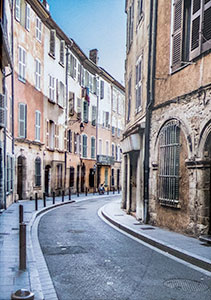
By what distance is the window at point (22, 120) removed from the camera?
63.6 ft

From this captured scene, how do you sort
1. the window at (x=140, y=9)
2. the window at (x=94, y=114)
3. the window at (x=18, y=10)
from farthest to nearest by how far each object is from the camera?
the window at (x=94, y=114)
the window at (x=18, y=10)
the window at (x=140, y=9)

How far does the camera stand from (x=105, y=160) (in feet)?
115

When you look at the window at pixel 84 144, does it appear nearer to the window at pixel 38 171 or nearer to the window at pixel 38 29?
the window at pixel 38 171

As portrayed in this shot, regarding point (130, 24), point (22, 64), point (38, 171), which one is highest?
point (130, 24)

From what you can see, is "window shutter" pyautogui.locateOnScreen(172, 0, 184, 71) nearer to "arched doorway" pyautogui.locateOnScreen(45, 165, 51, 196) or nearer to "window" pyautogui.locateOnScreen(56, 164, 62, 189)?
"arched doorway" pyautogui.locateOnScreen(45, 165, 51, 196)

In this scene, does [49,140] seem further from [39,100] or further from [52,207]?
[52,207]

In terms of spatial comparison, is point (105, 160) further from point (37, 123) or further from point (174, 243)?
point (174, 243)

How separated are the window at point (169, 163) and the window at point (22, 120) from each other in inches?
426

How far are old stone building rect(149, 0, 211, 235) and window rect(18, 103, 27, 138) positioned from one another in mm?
10202

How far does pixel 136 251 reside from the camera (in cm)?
771

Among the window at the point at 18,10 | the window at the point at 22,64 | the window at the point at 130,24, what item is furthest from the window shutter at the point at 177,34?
the window at the point at 18,10

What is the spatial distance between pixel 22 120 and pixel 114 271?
1486cm

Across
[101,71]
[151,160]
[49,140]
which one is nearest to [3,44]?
[151,160]

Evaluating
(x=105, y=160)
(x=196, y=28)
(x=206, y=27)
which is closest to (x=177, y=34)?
A: (x=196, y=28)
